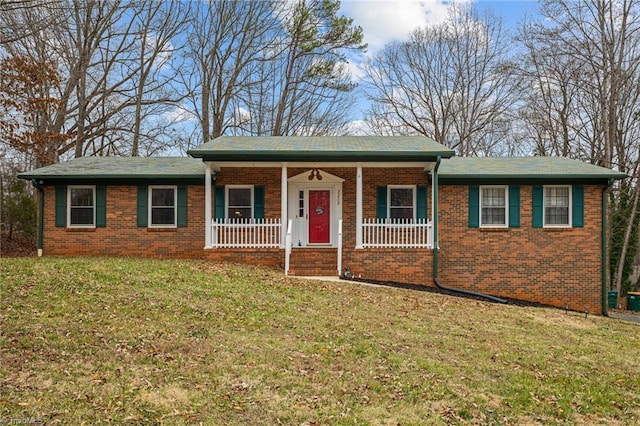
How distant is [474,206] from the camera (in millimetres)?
13102

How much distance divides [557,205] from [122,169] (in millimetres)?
13110

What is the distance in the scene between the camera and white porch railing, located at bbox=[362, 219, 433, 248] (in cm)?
1223

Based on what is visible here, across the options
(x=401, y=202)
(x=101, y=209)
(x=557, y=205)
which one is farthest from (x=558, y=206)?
(x=101, y=209)

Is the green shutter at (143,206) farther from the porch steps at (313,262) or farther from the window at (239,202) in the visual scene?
the porch steps at (313,262)

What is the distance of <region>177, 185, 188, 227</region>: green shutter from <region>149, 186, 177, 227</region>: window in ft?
0.56

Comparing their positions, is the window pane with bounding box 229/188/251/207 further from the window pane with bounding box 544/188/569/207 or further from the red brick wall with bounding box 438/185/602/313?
the window pane with bounding box 544/188/569/207

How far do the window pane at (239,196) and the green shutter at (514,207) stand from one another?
7732 mm

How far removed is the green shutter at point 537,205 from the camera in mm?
12969

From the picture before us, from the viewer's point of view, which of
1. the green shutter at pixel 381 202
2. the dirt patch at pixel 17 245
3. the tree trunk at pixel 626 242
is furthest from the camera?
the tree trunk at pixel 626 242

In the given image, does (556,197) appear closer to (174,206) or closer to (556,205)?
(556,205)

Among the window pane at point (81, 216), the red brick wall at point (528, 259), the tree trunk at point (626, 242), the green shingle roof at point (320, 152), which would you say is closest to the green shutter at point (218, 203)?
the green shingle roof at point (320, 152)

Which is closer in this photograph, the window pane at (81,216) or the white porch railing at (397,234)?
the white porch railing at (397,234)

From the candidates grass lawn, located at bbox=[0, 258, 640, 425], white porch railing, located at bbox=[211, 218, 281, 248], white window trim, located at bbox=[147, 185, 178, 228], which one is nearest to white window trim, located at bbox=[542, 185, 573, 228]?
grass lawn, located at bbox=[0, 258, 640, 425]

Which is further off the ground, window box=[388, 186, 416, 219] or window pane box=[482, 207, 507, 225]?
window box=[388, 186, 416, 219]
